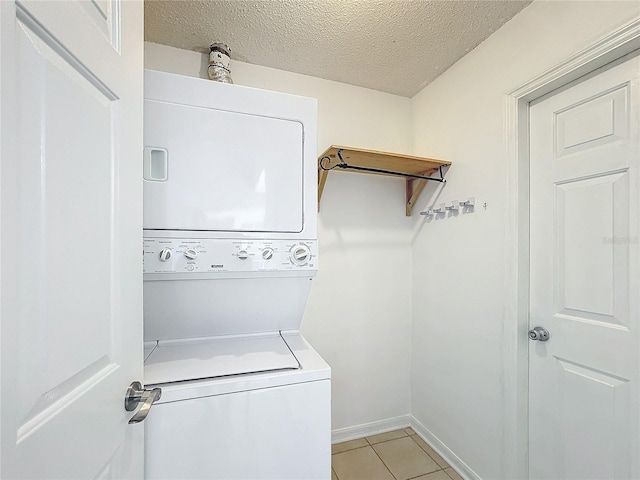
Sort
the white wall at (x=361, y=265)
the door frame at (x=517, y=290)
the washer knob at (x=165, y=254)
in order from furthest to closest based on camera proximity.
Answer: the white wall at (x=361, y=265) < the door frame at (x=517, y=290) < the washer knob at (x=165, y=254)

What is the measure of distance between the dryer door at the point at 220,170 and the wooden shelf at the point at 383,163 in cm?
65

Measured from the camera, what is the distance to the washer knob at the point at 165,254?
118 centimetres

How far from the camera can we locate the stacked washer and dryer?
1068mm

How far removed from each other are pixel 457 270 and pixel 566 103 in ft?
3.64

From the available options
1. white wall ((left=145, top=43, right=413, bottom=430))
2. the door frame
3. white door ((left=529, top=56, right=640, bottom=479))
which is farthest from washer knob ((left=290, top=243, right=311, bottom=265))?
white door ((left=529, top=56, right=640, bottom=479))

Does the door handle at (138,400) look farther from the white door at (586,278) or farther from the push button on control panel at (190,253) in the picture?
the white door at (586,278)

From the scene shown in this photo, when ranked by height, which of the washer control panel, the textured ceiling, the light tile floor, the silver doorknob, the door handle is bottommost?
the light tile floor

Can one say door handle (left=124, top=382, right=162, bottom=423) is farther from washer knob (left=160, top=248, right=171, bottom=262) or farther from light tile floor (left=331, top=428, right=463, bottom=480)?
light tile floor (left=331, top=428, right=463, bottom=480)

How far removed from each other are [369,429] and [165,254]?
2197 mm

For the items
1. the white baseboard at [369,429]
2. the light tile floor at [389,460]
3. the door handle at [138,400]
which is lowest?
the light tile floor at [389,460]

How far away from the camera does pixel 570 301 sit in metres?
1.49

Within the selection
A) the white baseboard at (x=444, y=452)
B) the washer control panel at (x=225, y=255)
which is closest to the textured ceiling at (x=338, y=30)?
the washer control panel at (x=225, y=255)

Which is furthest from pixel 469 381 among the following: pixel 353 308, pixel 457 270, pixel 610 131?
pixel 610 131

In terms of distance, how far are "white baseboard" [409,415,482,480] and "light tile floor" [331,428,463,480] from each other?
0.03 metres
